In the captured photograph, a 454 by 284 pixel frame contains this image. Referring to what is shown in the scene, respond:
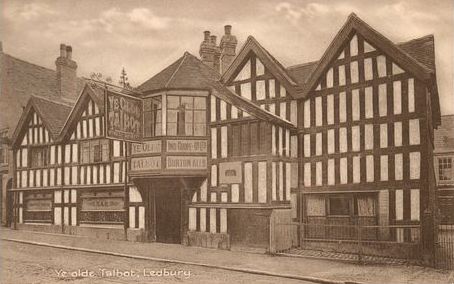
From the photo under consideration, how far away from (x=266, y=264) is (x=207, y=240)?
113 inches

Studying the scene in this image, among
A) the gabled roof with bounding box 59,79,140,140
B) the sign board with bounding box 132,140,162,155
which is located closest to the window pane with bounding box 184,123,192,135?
the sign board with bounding box 132,140,162,155

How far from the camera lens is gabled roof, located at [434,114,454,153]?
15.7 m

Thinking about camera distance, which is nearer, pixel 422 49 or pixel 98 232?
pixel 422 49

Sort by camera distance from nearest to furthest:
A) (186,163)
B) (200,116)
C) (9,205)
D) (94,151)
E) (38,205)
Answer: (186,163) → (200,116) → (94,151) → (38,205) → (9,205)

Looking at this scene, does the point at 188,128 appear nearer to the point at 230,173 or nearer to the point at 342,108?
the point at 230,173

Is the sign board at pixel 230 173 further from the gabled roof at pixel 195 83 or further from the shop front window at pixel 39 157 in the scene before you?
the shop front window at pixel 39 157

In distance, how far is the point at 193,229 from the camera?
12008 mm

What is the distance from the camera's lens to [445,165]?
59.7ft

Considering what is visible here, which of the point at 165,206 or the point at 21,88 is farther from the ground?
the point at 21,88

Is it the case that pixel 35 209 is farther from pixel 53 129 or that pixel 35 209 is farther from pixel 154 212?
pixel 154 212

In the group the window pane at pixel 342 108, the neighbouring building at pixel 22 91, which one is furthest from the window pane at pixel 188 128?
the neighbouring building at pixel 22 91

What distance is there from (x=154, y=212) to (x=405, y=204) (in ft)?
22.2

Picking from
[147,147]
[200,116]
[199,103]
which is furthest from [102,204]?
[199,103]

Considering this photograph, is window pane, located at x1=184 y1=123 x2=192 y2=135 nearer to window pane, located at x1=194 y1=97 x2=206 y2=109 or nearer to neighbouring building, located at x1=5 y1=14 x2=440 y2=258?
neighbouring building, located at x1=5 y1=14 x2=440 y2=258
